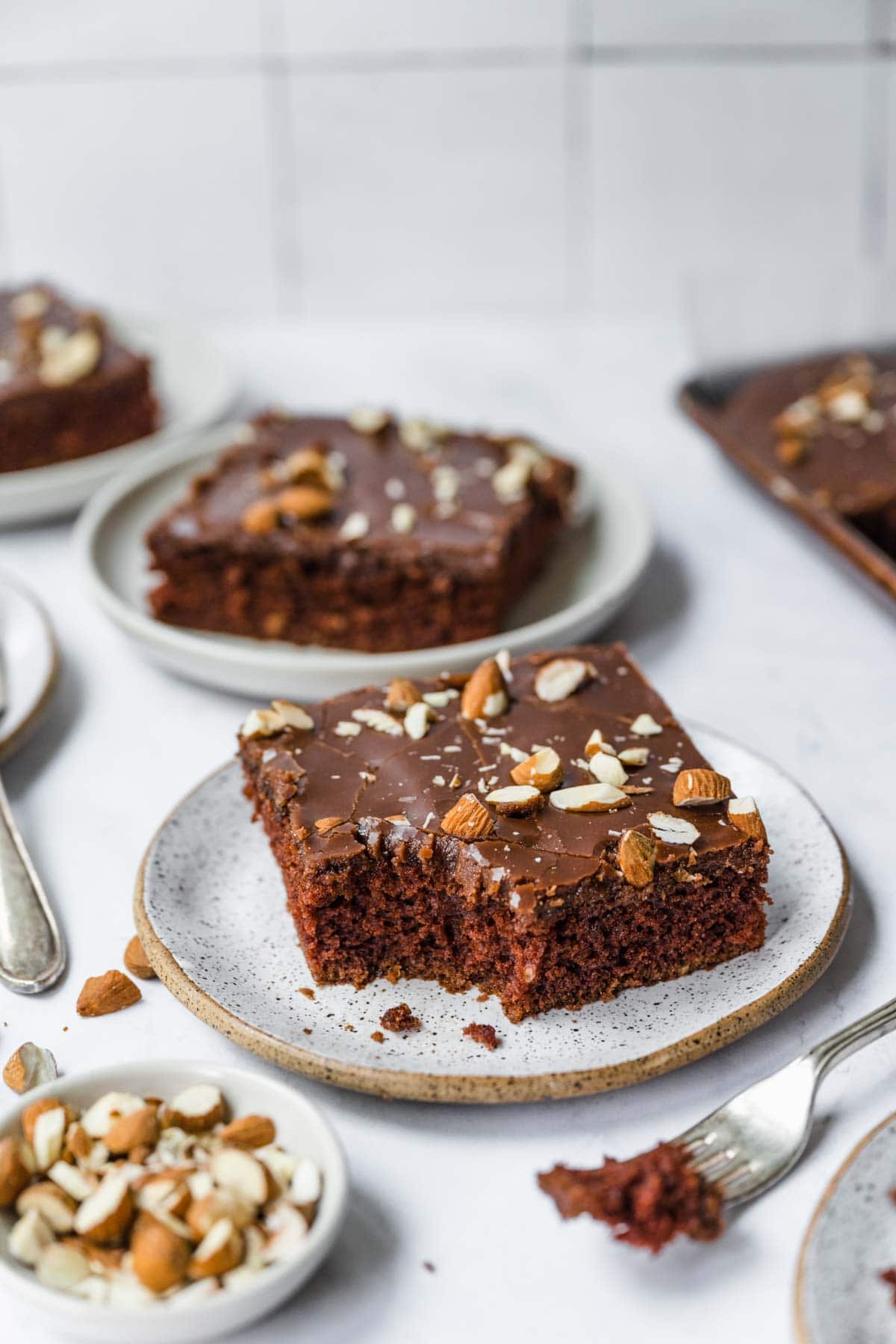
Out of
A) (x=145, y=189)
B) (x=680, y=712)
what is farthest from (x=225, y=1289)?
(x=145, y=189)

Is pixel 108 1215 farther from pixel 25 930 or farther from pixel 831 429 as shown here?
pixel 831 429

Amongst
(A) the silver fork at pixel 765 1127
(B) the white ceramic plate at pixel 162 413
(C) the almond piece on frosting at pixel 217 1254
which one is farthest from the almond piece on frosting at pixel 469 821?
(B) the white ceramic plate at pixel 162 413

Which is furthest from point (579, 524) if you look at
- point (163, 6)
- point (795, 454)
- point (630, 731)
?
point (163, 6)

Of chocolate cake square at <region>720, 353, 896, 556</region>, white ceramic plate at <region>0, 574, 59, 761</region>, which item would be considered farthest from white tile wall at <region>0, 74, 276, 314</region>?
white ceramic plate at <region>0, 574, 59, 761</region>

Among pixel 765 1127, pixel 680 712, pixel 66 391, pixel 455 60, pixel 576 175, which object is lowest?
pixel 680 712

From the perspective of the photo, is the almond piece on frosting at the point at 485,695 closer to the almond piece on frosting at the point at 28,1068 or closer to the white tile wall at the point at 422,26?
the almond piece on frosting at the point at 28,1068
